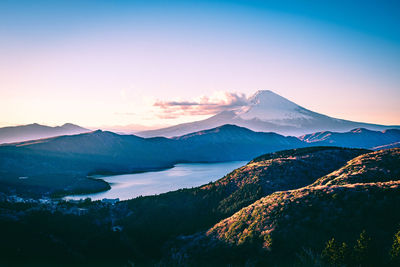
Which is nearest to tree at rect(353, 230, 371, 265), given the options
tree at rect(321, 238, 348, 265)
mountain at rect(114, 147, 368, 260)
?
tree at rect(321, 238, 348, 265)

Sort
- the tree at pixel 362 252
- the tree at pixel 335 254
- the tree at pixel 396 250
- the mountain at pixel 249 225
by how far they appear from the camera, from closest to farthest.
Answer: the tree at pixel 396 250 < the tree at pixel 362 252 < the tree at pixel 335 254 < the mountain at pixel 249 225

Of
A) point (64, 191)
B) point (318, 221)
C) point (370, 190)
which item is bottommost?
point (64, 191)

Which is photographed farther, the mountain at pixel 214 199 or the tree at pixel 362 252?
the mountain at pixel 214 199

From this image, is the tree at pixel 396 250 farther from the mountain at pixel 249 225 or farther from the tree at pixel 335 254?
the tree at pixel 335 254

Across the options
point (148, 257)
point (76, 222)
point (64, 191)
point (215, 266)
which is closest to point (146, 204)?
point (76, 222)

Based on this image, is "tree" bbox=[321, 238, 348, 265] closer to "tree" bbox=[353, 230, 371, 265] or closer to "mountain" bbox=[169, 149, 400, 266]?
"mountain" bbox=[169, 149, 400, 266]

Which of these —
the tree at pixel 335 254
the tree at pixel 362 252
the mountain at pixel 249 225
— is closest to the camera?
the tree at pixel 362 252

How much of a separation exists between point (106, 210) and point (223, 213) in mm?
37104

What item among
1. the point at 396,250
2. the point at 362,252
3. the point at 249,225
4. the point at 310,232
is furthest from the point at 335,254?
the point at 249,225

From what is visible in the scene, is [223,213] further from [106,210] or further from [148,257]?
[106,210]

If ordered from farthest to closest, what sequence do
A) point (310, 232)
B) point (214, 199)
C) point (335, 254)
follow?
point (214, 199) < point (310, 232) < point (335, 254)

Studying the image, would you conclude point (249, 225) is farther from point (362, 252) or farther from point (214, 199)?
point (214, 199)

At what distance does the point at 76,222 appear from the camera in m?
65.0

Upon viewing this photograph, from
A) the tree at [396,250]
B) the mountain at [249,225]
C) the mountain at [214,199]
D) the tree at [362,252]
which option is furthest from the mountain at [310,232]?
the mountain at [214,199]
